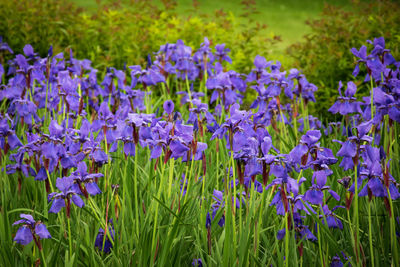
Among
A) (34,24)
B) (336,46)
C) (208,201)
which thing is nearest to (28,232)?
(208,201)

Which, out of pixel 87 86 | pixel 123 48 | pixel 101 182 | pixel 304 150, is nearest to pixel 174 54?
pixel 87 86

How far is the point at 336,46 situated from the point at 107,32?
10.3 ft

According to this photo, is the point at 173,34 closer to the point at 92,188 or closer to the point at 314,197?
the point at 92,188

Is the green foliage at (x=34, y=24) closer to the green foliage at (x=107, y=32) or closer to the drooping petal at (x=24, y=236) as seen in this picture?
the green foliage at (x=107, y=32)

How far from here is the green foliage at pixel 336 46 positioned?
16.8ft

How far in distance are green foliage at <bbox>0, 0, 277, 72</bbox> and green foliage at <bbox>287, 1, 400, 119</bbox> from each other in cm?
71

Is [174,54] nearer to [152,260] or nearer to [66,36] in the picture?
[66,36]

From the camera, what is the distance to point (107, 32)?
20.7 ft

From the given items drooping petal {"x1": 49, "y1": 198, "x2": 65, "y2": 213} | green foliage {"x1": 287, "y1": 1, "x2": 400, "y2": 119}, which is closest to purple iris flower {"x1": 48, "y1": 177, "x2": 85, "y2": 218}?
drooping petal {"x1": 49, "y1": 198, "x2": 65, "y2": 213}

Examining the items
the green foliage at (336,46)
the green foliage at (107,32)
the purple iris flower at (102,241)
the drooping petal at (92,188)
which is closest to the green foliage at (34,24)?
the green foliage at (107,32)

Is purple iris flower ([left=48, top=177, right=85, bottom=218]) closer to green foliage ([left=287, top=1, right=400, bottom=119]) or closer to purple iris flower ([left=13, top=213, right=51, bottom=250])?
purple iris flower ([left=13, top=213, right=51, bottom=250])

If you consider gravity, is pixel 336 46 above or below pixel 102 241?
above

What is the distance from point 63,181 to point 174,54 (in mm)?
2885

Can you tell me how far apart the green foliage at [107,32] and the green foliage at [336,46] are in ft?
2.34
